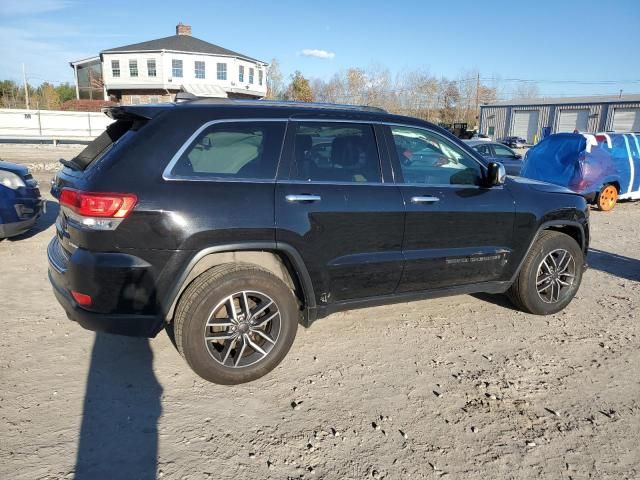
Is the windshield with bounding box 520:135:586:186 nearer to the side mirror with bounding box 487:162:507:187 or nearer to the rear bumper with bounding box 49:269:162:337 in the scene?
the side mirror with bounding box 487:162:507:187

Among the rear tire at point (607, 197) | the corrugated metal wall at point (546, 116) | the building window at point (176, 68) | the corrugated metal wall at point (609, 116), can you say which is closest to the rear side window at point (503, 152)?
the rear tire at point (607, 197)

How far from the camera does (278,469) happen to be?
2.54 m

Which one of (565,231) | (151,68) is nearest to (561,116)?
(151,68)

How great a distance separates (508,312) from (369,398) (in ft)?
7.40

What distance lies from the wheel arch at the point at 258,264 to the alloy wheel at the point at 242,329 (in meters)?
0.26

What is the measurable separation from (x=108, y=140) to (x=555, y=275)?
4.18 metres

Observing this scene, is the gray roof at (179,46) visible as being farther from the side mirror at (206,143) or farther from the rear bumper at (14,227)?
the side mirror at (206,143)

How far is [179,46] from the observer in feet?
136

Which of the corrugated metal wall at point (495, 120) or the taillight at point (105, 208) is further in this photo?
the corrugated metal wall at point (495, 120)

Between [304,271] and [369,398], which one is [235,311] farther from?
[369,398]

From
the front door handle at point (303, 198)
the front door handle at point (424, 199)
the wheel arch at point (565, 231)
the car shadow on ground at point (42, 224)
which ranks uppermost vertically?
the front door handle at point (303, 198)

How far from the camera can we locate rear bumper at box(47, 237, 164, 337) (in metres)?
2.92

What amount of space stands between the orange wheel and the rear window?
11.3 metres

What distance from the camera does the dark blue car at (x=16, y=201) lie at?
6.23 meters
